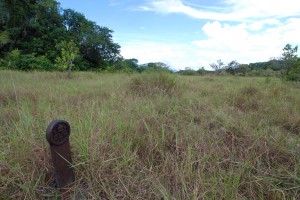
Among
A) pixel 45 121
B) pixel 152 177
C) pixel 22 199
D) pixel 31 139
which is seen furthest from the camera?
pixel 45 121

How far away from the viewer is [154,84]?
3.51m

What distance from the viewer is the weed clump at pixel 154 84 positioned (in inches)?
127

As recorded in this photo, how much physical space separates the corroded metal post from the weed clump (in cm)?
221

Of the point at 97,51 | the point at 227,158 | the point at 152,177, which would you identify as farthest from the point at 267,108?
the point at 97,51

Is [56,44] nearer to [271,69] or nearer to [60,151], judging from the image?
[60,151]

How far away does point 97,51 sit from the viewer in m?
21.4

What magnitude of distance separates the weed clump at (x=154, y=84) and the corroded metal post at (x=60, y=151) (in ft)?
7.24

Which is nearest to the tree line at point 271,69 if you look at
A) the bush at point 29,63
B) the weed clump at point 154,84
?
the weed clump at point 154,84

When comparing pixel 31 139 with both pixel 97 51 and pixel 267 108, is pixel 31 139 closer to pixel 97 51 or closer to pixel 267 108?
pixel 267 108

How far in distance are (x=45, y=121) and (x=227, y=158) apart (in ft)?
5.17

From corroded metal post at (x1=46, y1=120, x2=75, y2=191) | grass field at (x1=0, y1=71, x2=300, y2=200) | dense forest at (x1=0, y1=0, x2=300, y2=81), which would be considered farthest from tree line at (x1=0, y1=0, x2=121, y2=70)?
corroded metal post at (x1=46, y1=120, x2=75, y2=191)

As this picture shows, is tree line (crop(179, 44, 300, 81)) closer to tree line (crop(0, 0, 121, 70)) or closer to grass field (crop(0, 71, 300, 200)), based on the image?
grass field (crop(0, 71, 300, 200))

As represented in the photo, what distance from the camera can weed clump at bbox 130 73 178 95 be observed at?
3235 millimetres

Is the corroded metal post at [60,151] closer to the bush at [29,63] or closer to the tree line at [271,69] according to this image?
the tree line at [271,69]
